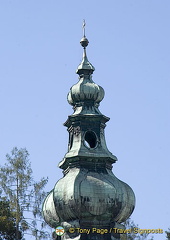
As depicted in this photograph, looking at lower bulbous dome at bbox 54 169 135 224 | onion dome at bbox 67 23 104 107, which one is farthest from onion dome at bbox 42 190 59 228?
onion dome at bbox 67 23 104 107

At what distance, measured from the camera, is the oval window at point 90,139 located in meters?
59.6

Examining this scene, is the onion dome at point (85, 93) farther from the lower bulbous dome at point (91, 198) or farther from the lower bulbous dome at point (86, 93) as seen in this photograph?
the lower bulbous dome at point (91, 198)

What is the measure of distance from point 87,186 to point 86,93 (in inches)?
267

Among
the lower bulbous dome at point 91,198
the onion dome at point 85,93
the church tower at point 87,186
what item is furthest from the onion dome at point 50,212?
the onion dome at point 85,93

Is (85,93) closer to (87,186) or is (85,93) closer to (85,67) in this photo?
(85,67)

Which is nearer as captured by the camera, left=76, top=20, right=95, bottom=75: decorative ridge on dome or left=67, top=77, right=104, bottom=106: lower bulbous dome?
left=67, top=77, right=104, bottom=106: lower bulbous dome

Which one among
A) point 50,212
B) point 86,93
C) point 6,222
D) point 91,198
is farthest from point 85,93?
point 6,222

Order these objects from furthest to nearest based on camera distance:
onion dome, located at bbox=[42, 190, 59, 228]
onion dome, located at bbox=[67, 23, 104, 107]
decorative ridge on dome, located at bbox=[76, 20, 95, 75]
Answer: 1. decorative ridge on dome, located at bbox=[76, 20, 95, 75]
2. onion dome, located at bbox=[67, 23, 104, 107]
3. onion dome, located at bbox=[42, 190, 59, 228]

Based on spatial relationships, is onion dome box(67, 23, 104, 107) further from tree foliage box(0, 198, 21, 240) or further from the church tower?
tree foliage box(0, 198, 21, 240)

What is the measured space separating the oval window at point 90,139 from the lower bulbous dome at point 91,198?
2929mm

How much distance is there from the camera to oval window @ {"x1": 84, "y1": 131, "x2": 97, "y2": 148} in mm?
59594

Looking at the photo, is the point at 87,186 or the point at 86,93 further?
→ the point at 86,93

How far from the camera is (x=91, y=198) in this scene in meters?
56.1

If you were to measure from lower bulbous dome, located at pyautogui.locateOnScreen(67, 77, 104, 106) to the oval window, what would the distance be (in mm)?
2217
